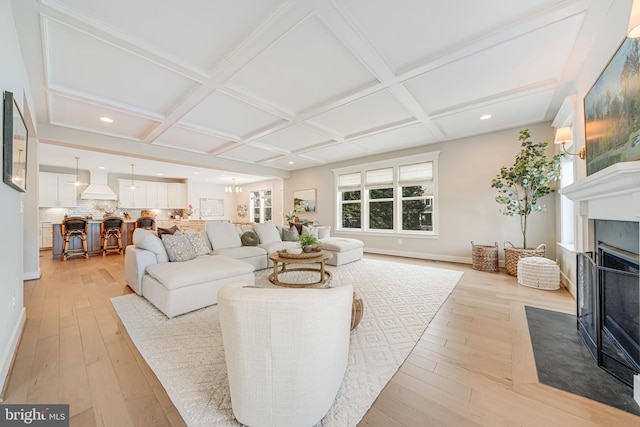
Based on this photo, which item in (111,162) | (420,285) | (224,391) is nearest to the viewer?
(224,391)

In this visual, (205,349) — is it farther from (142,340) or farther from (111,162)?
(111,162)

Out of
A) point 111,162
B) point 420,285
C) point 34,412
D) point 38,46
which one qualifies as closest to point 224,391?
point 34,412

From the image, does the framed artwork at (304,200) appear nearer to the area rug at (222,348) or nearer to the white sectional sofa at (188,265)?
the white sectional sofa at (188,265)

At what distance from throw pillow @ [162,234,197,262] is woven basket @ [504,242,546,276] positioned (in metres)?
4.94

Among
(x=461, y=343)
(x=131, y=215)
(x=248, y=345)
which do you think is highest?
(x=131, y=215)

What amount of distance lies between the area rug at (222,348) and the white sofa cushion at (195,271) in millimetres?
343

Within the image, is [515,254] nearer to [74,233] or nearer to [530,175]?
[530,175]

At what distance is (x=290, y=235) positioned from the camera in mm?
5172

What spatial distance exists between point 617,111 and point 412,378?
2306 millimetres

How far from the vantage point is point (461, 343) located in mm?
1948

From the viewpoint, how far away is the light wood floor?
1.24 metres

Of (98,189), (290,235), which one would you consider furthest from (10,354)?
(98,189)

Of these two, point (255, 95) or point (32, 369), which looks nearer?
point (32, 369)

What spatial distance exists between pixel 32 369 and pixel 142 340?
0.60 metres
